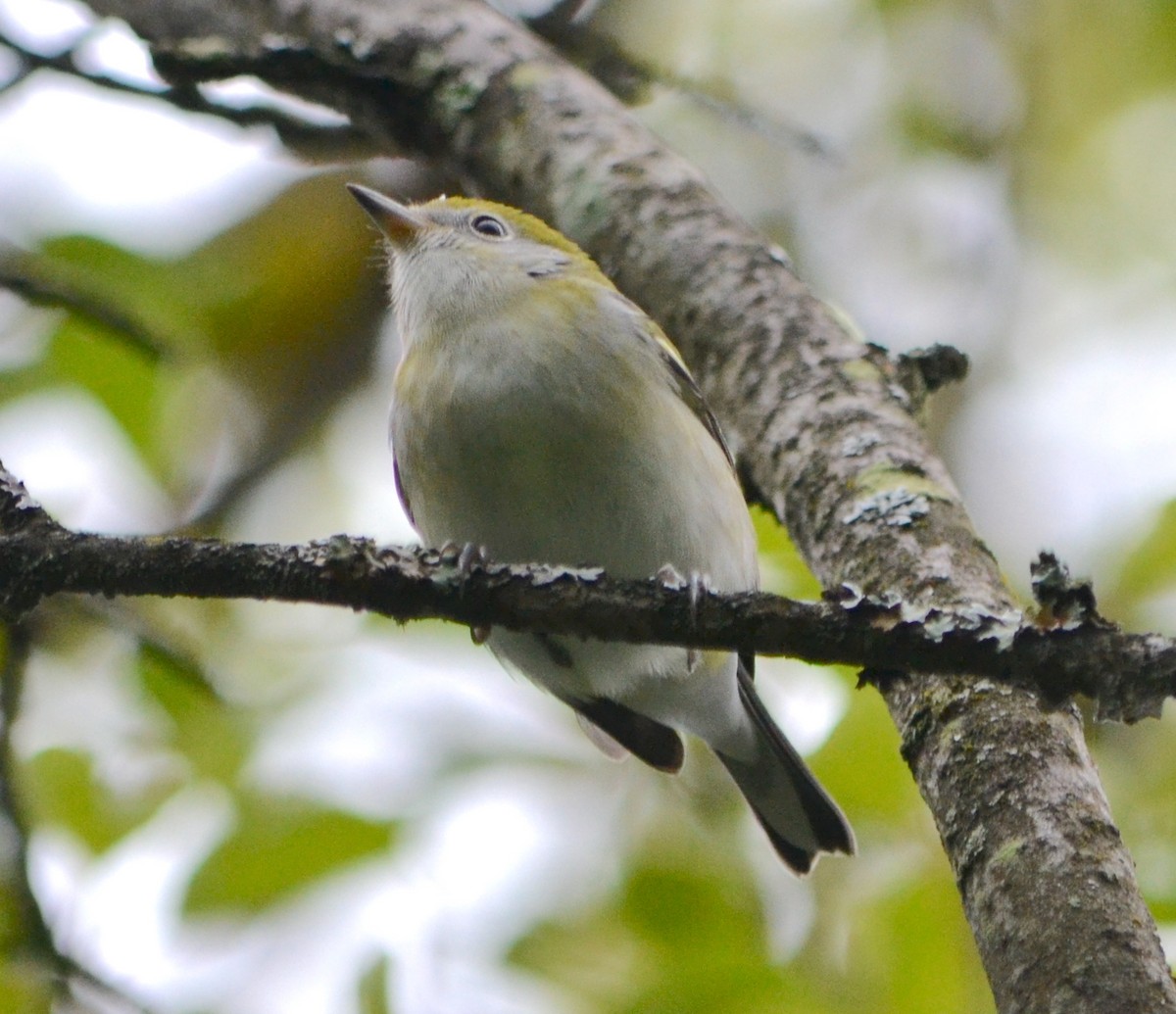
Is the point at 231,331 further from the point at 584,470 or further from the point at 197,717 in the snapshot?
the point at 584,470

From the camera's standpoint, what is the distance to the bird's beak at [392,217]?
184 inches

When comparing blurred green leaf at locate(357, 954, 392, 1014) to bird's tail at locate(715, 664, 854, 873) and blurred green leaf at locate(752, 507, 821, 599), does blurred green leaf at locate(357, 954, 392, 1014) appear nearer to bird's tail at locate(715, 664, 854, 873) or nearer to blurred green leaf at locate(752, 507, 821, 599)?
bird's tail at locate(715, 664, 854, 873)

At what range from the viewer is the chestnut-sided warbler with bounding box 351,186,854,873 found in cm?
353

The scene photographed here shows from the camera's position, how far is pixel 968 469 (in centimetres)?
648

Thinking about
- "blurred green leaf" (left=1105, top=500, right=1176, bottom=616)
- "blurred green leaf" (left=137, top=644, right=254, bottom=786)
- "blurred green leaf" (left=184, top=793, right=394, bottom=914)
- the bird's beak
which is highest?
"blurred green leaf" (left=1105, top=500, right=1176, bottom=616)

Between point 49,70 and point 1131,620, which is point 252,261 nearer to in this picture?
point 49,70

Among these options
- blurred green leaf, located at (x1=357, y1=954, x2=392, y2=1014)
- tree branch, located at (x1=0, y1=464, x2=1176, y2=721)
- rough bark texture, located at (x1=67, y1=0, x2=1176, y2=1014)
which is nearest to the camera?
tree branch, located at (x1=0, y1=464, x2=1176, y2=721)

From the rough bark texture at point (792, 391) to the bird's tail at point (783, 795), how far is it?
117 cm

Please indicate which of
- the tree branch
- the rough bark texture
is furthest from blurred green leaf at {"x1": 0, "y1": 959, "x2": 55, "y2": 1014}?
the rough bark texture

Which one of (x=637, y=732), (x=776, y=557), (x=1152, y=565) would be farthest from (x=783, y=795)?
(x=1152, y=565)

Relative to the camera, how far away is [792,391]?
3523 millimetres

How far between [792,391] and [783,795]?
1.46m

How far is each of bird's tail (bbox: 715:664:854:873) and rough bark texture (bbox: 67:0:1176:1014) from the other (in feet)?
3.84

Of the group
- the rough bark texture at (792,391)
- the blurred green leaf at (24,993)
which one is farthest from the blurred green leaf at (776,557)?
the blurred green leaf at (24,993)
